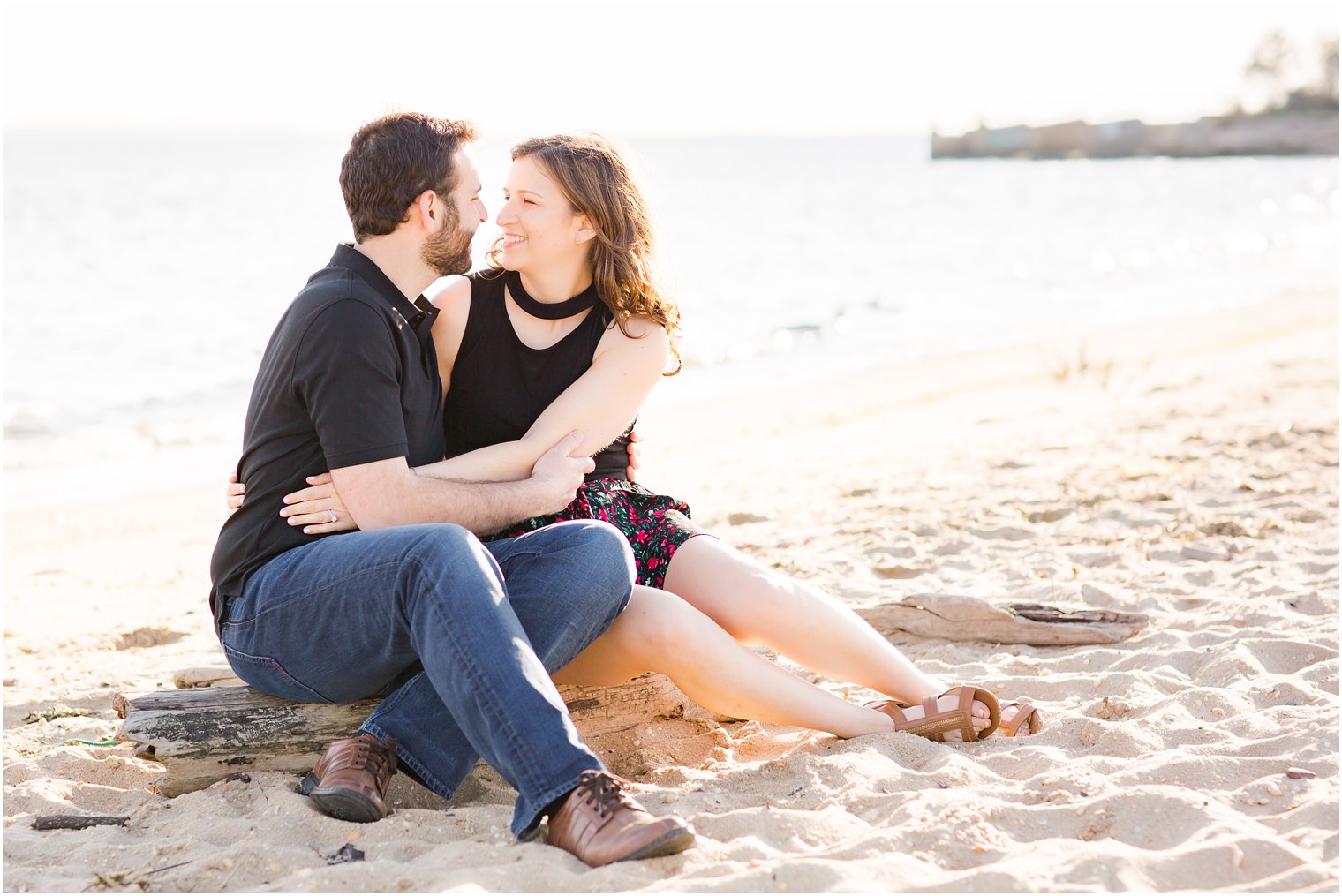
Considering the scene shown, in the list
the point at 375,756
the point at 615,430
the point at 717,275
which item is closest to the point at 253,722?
the point at 375,756

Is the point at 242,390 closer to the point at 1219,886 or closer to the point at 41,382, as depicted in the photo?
the point at 41,382

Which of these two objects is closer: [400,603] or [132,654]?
[400,603]

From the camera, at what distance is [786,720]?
2975 mm

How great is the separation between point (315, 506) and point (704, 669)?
3.33ft

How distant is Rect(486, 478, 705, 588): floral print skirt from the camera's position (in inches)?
123

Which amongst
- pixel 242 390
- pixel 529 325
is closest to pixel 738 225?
pixel 242 390

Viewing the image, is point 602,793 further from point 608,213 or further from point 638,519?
point 608,213

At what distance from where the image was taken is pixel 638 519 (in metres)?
3.22

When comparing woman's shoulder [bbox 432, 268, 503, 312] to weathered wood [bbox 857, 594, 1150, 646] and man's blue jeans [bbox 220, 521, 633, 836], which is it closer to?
A: man's blue jeans [bbox 220, 521, 633, 836]

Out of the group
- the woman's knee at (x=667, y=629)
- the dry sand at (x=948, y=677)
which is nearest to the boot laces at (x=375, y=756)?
the dry sand at (x=948, y=677)

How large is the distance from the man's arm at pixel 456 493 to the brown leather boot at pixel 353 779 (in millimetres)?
505

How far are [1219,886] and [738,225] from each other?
33.0 metres

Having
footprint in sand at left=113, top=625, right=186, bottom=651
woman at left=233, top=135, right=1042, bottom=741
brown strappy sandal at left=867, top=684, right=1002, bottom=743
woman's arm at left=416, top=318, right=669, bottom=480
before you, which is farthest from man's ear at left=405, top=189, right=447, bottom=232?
footprint in sand at left=113, top=625, right=186, bottom=651

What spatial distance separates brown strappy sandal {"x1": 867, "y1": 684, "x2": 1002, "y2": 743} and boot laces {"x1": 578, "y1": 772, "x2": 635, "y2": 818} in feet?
3.19
